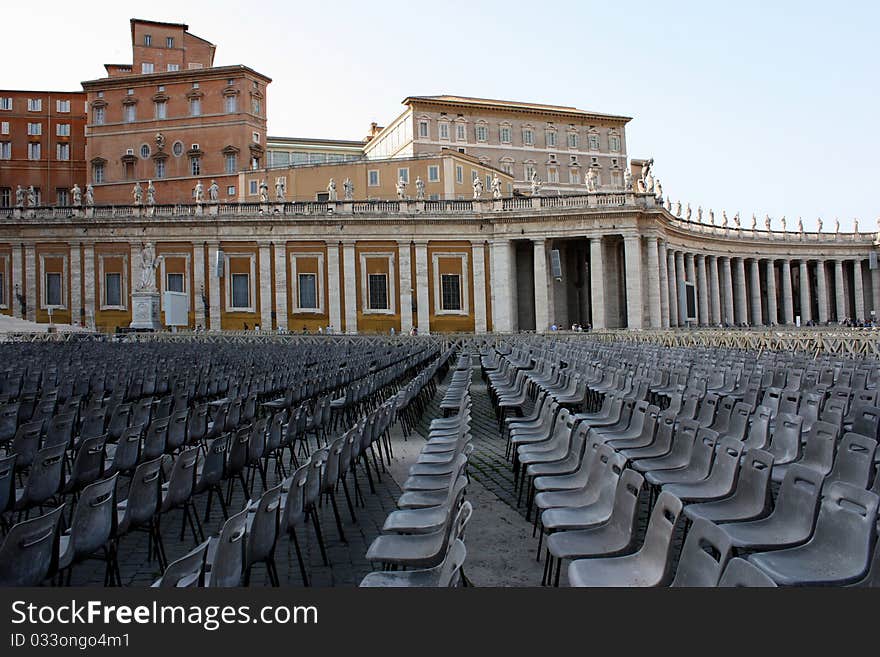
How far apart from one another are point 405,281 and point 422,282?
1.05m

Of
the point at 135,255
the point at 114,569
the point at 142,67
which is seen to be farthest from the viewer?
the point at 142,67

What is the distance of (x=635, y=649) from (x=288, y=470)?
7.55 m

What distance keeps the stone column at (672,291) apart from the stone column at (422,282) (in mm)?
16758

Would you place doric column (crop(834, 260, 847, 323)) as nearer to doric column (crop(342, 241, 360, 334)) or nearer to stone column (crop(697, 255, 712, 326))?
stone column (crop(697, 255, 712, 326))

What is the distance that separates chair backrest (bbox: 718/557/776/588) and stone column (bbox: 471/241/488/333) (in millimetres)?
39356

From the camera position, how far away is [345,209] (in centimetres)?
4203

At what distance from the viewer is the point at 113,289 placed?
135 feet

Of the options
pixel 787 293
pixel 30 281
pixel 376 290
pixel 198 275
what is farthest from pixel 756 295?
pixel 30 281

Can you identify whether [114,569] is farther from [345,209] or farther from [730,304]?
[730,304]

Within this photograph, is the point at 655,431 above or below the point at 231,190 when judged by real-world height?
below

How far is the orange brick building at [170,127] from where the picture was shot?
58.3 meters

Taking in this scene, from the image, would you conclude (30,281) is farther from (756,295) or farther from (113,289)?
(756,295)

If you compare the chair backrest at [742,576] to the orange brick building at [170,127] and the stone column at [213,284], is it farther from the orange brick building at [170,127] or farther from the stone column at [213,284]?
the orange brick building at [170,127]

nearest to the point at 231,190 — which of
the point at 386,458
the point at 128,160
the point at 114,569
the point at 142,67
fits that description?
the point at 128,160
